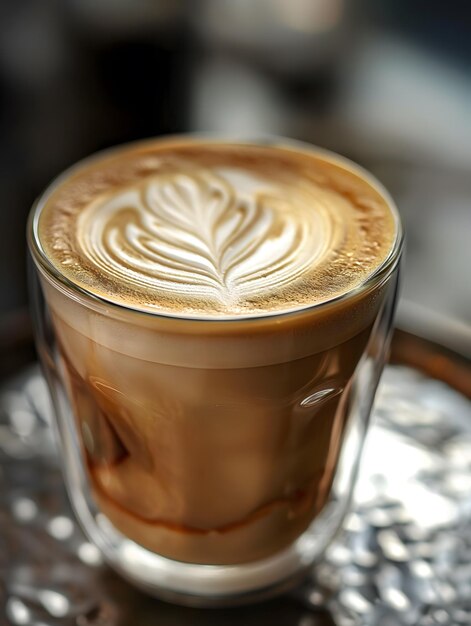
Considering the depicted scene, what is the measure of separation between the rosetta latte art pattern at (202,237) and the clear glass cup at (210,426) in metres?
0.04

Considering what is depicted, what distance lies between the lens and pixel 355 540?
84 centimetres

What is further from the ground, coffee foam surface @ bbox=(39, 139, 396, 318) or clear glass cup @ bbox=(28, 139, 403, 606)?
coffee foam surface @ bbox=(39, 139, 396, 318)

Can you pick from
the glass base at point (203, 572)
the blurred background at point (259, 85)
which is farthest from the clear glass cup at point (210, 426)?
the blurred background at point (259, 85)

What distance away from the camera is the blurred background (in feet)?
4.75

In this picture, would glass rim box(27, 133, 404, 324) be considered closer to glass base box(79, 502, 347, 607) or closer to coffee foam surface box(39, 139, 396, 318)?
coffee foam surface box(39, 139, 396, 318)

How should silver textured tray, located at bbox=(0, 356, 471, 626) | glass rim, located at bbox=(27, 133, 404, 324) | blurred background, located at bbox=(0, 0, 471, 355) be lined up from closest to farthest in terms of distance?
glass rim, located at bbox=(27, 133, 404, 324) < silver textured tray, located at bbox=(0, 356, 471, 626) < blurred background, located at bbox=(0, 0, 471, 355)

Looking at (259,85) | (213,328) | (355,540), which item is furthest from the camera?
(259,85)

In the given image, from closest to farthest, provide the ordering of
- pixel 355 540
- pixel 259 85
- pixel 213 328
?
pixel 213 328, pixel 355 540, pixel 259 85

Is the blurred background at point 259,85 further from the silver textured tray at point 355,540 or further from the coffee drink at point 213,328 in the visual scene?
the coffee drink at point 213,328

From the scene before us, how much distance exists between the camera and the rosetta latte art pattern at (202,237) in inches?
25.7

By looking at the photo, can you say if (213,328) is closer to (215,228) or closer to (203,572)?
(215,228)

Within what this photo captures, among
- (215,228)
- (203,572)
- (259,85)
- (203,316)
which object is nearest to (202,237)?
(215,228)

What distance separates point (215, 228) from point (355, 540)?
33cm

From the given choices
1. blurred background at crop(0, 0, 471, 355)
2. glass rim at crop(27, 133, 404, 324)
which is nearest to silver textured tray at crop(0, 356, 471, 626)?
glass rim at crop(27, 133, 404, 324)
